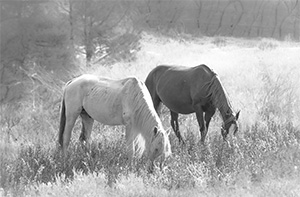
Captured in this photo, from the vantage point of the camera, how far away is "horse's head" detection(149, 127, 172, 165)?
552 centimetres

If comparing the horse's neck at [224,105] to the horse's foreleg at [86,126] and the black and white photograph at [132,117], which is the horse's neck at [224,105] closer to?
the black and white photograph at [132,117]

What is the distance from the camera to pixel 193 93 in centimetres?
714

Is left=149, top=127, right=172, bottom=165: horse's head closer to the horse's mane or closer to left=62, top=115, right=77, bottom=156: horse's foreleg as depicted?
the horse's mane

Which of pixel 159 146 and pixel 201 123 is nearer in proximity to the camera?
pixel 159 146

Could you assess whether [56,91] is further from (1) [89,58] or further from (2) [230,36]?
(2) [230,36]

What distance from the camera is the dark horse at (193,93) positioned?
6695mm

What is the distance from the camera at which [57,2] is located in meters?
21.0

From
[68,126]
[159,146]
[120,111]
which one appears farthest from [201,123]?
[68,126]

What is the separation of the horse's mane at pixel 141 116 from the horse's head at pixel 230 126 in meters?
1.18

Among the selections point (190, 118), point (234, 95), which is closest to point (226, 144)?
point (190, 118)

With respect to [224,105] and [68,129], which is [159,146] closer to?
[224,105]

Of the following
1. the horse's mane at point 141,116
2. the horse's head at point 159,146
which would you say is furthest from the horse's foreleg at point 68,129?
the horse's head at point 159,146

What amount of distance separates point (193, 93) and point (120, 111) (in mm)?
1251

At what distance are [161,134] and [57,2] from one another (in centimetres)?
1665
